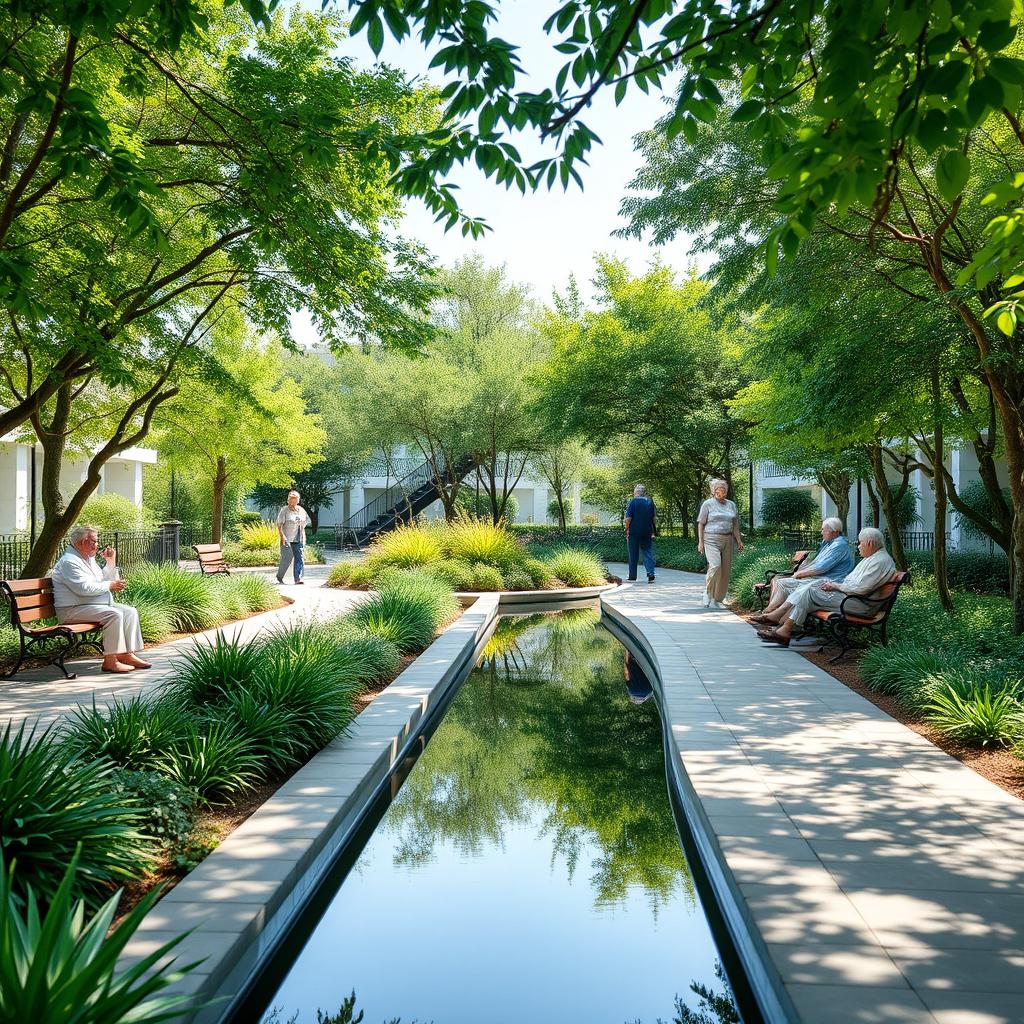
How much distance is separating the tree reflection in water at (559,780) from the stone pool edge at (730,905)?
136 mm

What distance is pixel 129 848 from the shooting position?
367cm

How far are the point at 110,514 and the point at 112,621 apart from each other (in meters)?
17.3

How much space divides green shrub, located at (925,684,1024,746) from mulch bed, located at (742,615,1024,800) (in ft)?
0.26

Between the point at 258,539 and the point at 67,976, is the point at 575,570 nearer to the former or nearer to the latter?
the point at 258,539

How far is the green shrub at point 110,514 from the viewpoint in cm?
2358

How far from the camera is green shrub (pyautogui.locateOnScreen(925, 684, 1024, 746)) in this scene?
18.6 ft

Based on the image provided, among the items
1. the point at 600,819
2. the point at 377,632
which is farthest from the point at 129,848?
the point at 377,632

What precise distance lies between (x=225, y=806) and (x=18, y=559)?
1334cm

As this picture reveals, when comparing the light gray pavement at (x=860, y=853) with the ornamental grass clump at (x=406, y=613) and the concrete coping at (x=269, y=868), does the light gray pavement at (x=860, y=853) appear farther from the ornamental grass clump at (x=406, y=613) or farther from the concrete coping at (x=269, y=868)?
the ornamental grass clump at (x=406, y=613)

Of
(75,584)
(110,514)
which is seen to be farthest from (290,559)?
(75,584)

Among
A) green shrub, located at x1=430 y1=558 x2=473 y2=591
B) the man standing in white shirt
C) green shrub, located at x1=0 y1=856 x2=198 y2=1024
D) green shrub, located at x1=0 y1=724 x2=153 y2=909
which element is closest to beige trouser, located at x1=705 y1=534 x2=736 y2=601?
green shrub, located at x1=430 y1=558 x2=473 y2=591

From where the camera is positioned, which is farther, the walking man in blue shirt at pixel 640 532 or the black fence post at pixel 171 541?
the black fence post at pixel 171 541

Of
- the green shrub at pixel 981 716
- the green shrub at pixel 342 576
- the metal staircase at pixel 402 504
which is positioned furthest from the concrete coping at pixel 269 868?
the metal staircase at pixel 402 504

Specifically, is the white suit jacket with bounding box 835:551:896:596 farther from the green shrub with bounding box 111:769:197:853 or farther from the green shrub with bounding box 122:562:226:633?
the green shrub with bounding box 122:562:226:633
